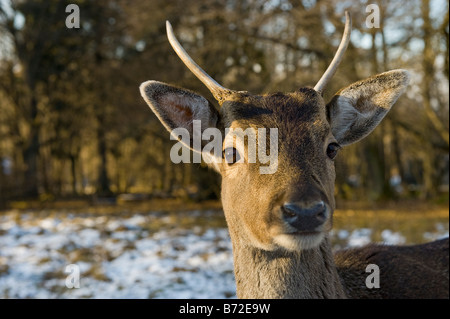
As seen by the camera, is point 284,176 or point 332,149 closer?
point 284,176

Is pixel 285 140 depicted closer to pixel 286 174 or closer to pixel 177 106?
pixel 286 174

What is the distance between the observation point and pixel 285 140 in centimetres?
301

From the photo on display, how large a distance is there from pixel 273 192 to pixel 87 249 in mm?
8309

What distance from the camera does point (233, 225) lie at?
3275 millimetres
